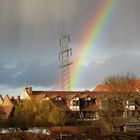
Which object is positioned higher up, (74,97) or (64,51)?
(64,51)

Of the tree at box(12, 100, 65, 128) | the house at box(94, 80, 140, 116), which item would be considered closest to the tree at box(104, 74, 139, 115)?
the house at box(94, 80, 140, 116)

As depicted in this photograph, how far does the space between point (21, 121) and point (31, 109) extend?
588cm

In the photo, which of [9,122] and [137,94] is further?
[137,94]

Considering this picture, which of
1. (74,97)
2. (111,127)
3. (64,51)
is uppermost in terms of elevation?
(64,51)

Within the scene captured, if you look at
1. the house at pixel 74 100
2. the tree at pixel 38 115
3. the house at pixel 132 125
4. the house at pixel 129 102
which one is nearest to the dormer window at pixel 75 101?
the house at pixel 74 100

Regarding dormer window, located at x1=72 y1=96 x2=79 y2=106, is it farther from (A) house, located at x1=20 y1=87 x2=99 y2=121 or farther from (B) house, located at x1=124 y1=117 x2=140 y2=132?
(B) house, located at x1=124 y1=117 x2=140 y2=132

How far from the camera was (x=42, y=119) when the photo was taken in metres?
77.9

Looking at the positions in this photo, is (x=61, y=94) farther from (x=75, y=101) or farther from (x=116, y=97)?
(x=116, y=97)

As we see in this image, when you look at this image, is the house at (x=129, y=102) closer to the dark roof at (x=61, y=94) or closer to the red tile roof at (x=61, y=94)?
the dark roof at (x=61, y=94)

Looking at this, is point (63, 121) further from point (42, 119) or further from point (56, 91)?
point (56, 91)

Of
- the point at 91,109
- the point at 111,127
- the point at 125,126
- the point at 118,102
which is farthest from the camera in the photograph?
the point at 91,109

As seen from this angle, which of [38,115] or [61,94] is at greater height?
[61,94]

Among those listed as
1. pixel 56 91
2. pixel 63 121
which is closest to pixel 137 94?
pixel 56 91

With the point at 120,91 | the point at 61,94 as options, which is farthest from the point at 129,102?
the point at 61,94
